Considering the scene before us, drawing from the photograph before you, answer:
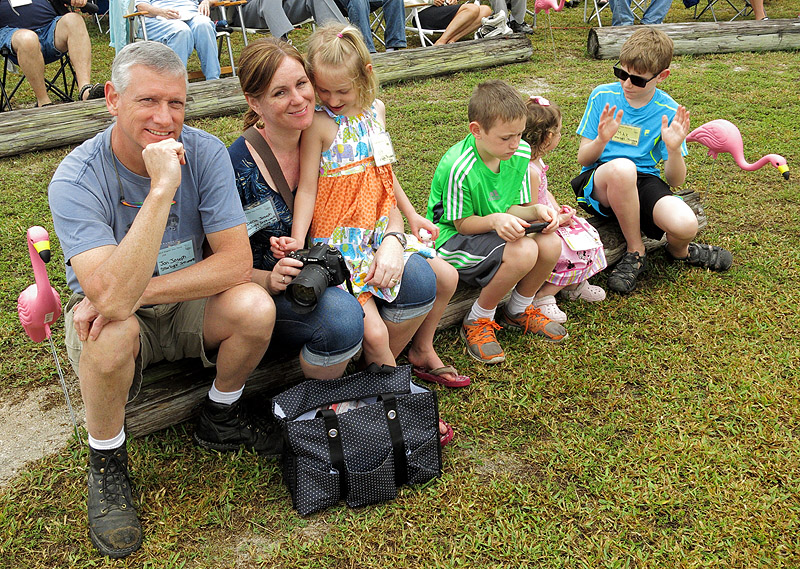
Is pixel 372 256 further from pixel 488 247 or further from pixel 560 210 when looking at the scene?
pixel 560 210

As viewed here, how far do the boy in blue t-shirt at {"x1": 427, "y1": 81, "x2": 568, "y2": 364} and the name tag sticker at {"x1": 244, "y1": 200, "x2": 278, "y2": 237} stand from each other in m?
0.89

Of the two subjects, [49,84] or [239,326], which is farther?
[49,84]

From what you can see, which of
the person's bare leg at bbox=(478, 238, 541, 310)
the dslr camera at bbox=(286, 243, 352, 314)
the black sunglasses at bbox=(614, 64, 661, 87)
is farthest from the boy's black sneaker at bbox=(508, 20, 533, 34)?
the dslr camera at bbox=(286, 243, 352, 314)

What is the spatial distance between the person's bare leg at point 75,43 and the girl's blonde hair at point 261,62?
448 centimetres

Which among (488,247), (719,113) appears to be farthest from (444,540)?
(719,113)

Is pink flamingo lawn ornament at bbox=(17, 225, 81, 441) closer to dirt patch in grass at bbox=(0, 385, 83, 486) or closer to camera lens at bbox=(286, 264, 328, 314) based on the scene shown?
dirt patch in grass at bbox=(0, 385, 83, 486)

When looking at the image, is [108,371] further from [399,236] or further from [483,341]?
[483,341]

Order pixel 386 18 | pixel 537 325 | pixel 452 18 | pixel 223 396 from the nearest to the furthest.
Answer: pixel 223 396
pixel 537 325
pixel 386 18
pixel 452 18

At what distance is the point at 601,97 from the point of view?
3.72m

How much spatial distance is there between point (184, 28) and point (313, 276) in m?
4.88

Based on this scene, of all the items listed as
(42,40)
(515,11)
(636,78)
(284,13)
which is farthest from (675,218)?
(515,11)

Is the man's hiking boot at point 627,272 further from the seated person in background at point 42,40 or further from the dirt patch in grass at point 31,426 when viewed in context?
the seated person in background at point 42,40

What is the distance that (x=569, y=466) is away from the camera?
2.48 metres

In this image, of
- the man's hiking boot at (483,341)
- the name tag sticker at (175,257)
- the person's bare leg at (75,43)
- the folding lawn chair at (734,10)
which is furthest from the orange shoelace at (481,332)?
the folding lawn chair at (734,10)
